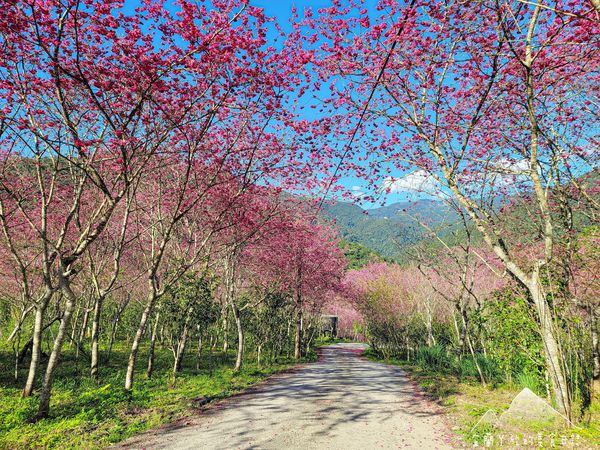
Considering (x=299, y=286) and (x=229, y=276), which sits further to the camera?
(x=299, y=286)

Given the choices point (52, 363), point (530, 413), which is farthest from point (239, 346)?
point (530, 413)

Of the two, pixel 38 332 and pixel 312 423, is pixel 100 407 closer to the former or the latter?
pixel 38 332

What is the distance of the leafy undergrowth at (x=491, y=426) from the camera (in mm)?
4965

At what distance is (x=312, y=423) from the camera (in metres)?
6.61

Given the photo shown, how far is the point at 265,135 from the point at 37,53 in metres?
5.26

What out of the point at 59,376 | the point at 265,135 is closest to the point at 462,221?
the point at 265,135

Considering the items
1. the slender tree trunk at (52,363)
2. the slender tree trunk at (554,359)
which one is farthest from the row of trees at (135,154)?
the slender tree trunk at (554,359)

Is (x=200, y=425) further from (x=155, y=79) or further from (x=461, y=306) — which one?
(x=461, y=306)

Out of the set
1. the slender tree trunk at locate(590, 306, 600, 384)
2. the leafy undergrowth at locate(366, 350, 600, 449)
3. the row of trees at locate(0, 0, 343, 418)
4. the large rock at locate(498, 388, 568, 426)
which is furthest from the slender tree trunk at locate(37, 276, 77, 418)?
the slender tree trunk at locate(590, 306, 600, 384)

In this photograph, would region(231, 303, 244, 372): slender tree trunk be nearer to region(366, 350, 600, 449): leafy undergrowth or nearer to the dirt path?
the dirt path

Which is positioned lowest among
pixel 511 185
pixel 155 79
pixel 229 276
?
pixel 229 276

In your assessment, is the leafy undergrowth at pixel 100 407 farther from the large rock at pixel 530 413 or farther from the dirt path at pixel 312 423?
the large rock at pixel 530 413

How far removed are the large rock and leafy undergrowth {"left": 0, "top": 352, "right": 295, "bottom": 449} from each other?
616 cm

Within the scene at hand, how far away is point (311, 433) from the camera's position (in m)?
6.04
